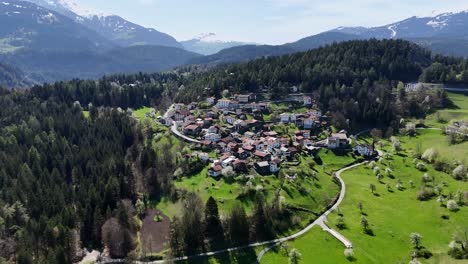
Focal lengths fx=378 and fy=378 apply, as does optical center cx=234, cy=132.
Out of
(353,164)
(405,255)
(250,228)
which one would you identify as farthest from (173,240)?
(353,164)

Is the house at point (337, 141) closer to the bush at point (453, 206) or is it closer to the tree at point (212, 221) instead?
the bush at point (453, 206)

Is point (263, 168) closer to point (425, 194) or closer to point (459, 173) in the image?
point (425, 194)

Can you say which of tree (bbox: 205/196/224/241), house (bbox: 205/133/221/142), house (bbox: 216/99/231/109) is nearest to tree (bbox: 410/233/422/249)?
tree (bbox: 205/196/224/241)

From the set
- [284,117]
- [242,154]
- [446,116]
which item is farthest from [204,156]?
[446,116]

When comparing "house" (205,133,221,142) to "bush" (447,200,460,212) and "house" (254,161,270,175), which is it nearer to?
"house" (254,161,270,175)

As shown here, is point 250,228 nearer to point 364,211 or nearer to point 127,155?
point 364,211

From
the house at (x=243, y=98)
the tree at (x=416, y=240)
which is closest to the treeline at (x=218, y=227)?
the tree at (x=416, y=240)
